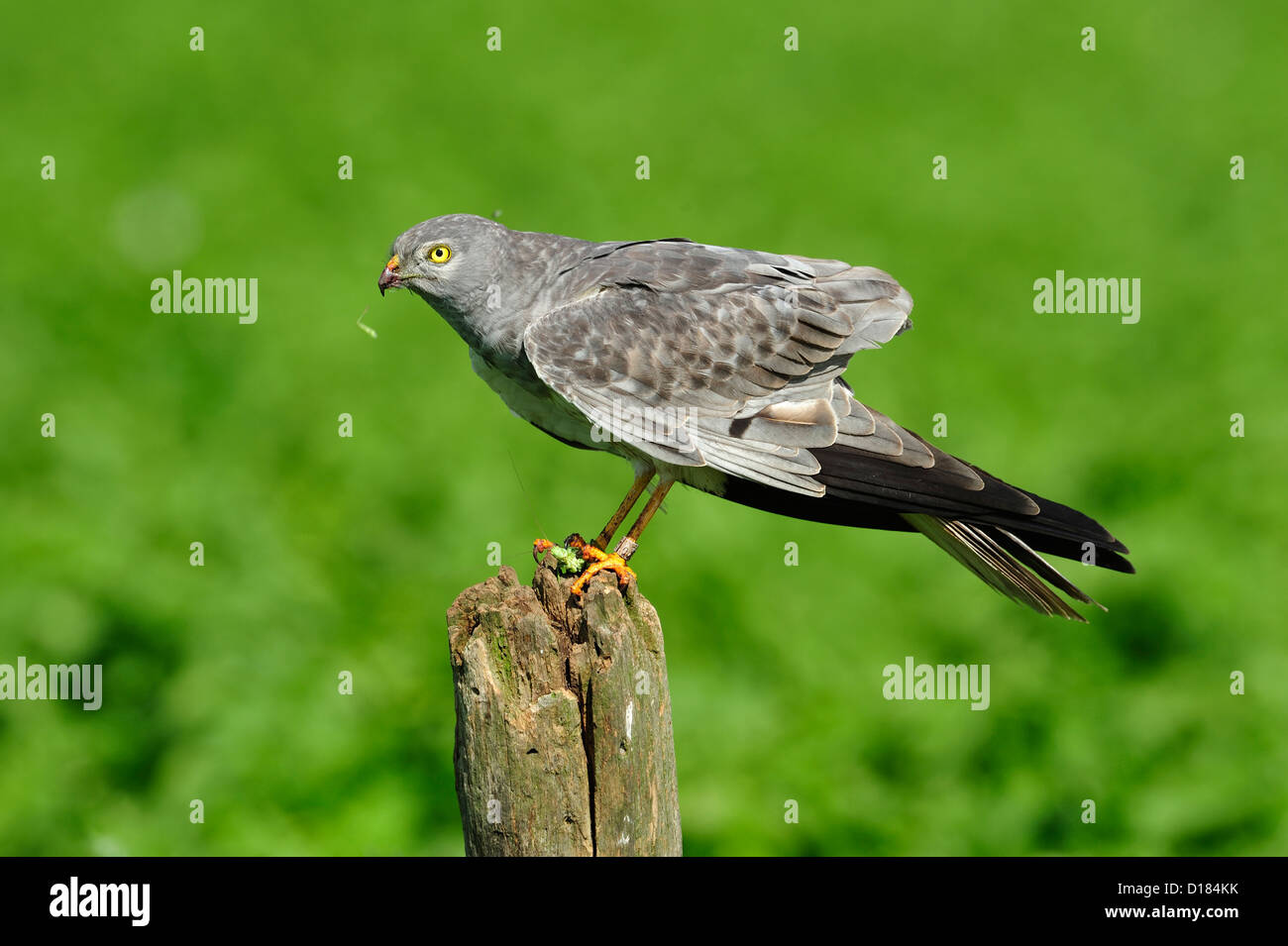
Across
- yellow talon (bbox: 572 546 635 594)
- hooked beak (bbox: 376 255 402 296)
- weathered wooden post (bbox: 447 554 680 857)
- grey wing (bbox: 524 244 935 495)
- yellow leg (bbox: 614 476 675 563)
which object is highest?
hooked beak (bbox: 376 255 402 296)

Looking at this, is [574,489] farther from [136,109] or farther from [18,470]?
[136,109]

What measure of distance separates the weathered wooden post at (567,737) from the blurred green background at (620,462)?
3.49 m

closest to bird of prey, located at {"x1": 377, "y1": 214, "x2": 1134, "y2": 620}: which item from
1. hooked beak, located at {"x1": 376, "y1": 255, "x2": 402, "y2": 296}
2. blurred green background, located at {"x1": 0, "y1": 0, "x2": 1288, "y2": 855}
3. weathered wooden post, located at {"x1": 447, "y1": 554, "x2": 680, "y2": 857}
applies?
hooked beak, located at {"x1": 376, "y1": 255, "x2": 402, "y2": 296}

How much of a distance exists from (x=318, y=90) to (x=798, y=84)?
23.7 feet

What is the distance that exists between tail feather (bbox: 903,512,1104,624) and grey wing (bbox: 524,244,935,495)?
48 centimetres

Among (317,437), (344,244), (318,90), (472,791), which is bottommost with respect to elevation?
(472,791)

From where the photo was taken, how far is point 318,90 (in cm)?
2077

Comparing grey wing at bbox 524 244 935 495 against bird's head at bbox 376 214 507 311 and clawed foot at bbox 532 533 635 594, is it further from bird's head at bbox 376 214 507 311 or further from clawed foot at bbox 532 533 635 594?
clawed foot at bbox 532 533 635 594

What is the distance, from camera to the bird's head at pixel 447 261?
23.5 ft

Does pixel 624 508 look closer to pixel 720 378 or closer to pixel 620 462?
pixel 720 378

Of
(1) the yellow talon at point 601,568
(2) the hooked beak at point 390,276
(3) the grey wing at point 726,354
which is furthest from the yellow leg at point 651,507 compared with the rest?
(2) the hooked beak at point 390,276

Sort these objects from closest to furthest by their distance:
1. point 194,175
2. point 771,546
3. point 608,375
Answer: point 608,375 → point 771,546 → point 194,175

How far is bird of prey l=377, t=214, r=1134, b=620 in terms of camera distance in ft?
22.4

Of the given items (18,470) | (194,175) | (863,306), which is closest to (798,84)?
(194,175)
